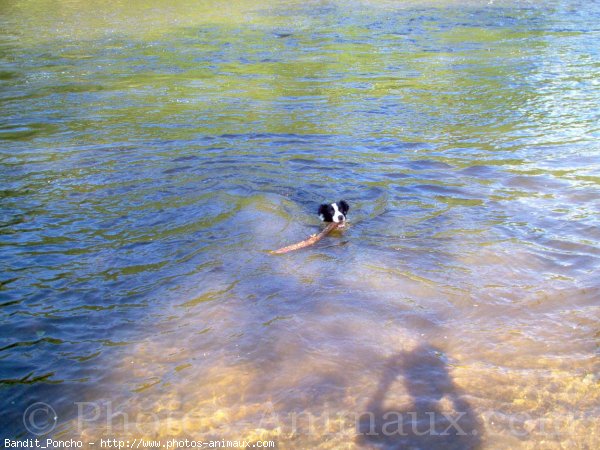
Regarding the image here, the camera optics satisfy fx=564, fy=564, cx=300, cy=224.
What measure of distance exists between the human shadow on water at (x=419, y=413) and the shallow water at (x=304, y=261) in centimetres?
2

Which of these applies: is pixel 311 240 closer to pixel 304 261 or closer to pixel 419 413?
pixel 304 261

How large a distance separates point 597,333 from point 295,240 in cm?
306

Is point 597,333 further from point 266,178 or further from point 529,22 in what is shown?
point 529,22

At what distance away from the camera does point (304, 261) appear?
225 inches

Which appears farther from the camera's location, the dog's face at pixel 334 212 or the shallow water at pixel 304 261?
the dog's face at pixel 334 212

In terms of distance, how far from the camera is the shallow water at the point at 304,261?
3.76m

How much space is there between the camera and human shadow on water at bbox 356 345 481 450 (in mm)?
3457
